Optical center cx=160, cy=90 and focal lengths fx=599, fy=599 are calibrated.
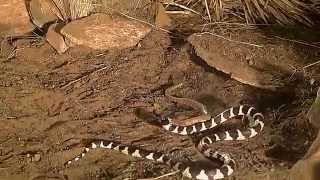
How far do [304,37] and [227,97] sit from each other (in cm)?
141

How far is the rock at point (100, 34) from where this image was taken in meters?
7.48

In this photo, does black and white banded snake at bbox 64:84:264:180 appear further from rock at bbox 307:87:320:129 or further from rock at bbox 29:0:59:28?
rock at bbox 29:0:59:28

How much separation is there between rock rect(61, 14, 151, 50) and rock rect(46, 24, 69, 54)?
7cm

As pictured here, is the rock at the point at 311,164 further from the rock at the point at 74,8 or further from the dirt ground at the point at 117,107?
the rock at the point at 74,8

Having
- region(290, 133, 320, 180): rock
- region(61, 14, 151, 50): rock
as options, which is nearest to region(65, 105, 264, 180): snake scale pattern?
region(290, 133, 320, 180): rock

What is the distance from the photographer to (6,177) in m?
5.39

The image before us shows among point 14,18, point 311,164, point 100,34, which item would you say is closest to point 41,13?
point 14,18

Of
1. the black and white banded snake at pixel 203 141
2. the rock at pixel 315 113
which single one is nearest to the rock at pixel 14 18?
the black and white banded snake at pixel 203 141

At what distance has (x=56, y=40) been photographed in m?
7.55

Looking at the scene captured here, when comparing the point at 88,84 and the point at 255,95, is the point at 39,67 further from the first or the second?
the point at 255,95

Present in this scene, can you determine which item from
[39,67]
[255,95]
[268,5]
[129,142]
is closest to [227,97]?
[255,95]

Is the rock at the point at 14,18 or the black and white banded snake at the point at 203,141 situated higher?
the rock at the point at 14,18

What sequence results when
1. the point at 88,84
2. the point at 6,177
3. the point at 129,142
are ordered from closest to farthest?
the point at 6,177
the point at 129,142
the point at 88,84

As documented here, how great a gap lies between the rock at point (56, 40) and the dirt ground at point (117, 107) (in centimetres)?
8
